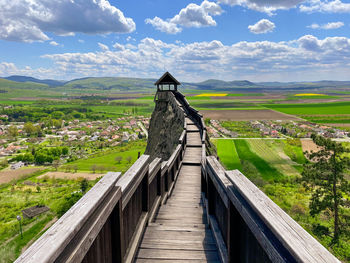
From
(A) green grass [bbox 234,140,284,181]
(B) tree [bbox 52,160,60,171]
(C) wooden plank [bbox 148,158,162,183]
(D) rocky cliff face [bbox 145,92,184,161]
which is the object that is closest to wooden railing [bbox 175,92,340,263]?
(C) wooden plank [bbox 148,158,162,183]

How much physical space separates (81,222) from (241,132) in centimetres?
10954

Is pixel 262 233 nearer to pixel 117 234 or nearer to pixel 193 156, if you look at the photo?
pixel 117 234

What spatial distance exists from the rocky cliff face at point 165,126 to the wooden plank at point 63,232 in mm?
17165

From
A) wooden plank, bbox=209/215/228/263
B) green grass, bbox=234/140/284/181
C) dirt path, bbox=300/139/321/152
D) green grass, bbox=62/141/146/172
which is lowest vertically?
green grass, bbox=62/141/146/172

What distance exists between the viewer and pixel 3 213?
59.3 meters

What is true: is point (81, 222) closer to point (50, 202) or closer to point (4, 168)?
point (50, 202)

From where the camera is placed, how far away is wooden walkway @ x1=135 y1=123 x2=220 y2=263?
384 cm

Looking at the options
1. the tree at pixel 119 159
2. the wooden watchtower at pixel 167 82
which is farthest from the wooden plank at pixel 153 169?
the tree at pixel 119 159

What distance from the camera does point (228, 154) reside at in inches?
2724

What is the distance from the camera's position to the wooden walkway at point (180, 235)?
3840 mm

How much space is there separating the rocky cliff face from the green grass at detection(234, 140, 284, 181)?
38.3 metres

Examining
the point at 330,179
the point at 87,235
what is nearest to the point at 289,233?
the point at 87,235

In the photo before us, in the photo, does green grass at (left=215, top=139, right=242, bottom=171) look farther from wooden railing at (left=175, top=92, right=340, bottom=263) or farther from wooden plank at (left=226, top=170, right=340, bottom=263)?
wooden plank at (left=226, top=170, right=340, bottom=263)

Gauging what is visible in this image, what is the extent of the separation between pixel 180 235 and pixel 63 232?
3.28 meters
